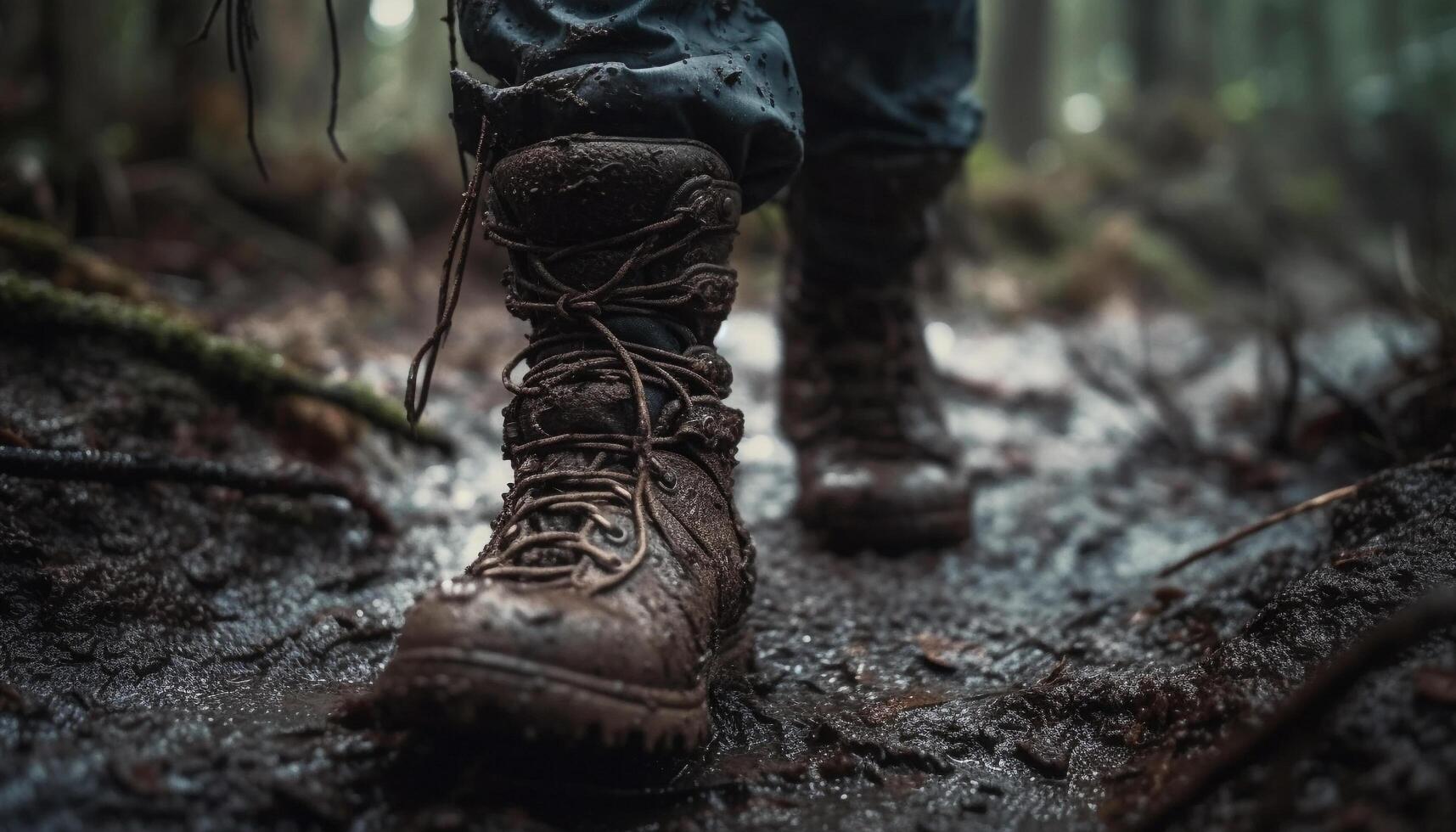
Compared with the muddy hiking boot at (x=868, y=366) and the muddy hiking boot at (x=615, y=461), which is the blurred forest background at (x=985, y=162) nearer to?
the muddy hiking boot at (x=868, y=366)

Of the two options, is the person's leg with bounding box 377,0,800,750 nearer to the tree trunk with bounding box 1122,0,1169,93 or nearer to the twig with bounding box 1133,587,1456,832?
the twig with bounding box 1133,587,1456,832

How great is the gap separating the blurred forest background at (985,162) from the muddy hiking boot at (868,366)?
0.37 m

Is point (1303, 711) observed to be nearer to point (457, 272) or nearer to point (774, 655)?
point (774, 655)

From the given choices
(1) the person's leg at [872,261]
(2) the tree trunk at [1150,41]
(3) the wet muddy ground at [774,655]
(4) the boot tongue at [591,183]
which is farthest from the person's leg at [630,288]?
(2) the tree trunk at [1150,41]

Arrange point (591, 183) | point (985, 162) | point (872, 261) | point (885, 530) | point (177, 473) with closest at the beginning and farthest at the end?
point (591, 183)
point (177, 473)
point (885, 530)
point (872, 261)
point (985, 162)

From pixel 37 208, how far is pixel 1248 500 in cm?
421

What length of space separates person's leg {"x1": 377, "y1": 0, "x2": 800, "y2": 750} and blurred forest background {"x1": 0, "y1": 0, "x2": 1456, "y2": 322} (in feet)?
2.40

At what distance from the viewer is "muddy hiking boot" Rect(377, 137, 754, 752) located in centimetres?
110

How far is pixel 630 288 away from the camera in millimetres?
1473

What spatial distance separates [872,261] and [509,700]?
1.65 metres

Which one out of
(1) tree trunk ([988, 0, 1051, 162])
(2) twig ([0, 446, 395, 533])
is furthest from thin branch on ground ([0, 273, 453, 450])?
(1) tree trunk ([988, 0, 1051, 162])

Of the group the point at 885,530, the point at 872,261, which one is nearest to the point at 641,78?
the point at 872,261

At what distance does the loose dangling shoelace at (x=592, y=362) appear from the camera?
1357 mm

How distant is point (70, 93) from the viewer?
451 cm
